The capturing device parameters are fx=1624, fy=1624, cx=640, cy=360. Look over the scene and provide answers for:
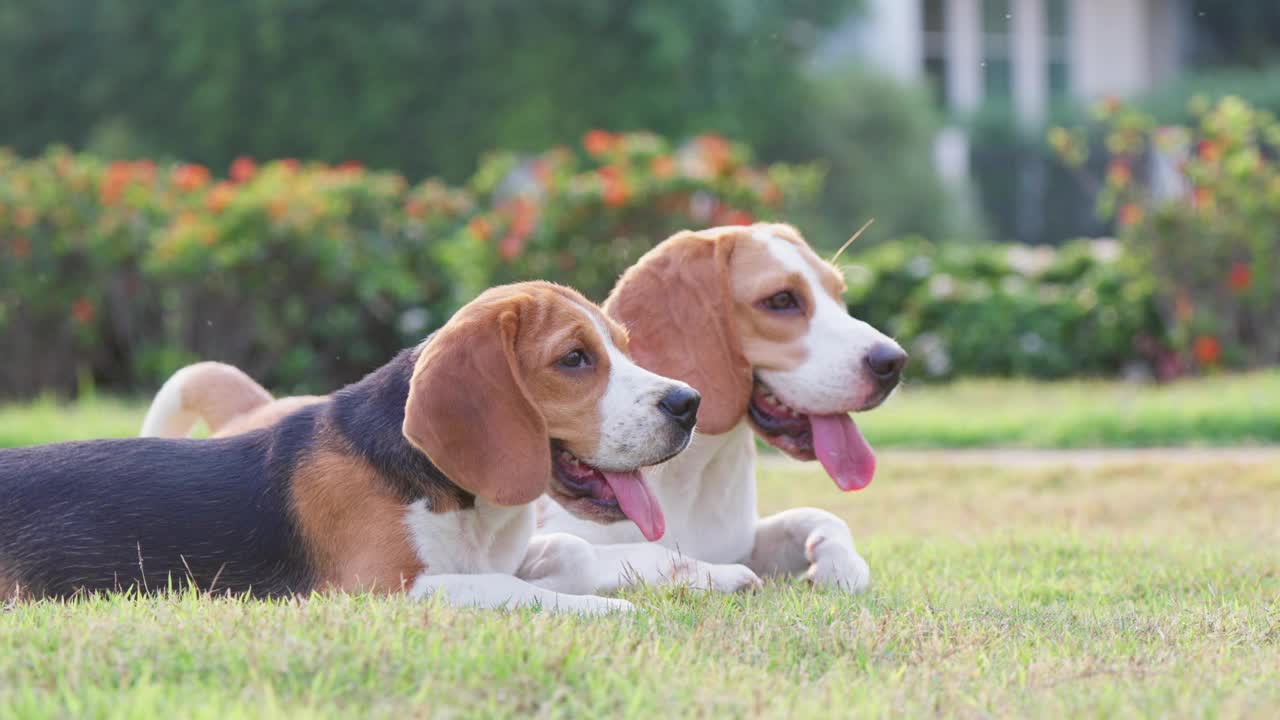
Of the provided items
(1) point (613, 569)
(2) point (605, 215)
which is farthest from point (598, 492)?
(2) point (605, 215)

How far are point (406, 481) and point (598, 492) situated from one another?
0.57m

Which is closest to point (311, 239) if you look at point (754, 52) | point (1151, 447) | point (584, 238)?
point (584, 238)

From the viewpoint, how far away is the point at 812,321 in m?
5.48

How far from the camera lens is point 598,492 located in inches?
191

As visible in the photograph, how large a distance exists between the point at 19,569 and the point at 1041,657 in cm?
299

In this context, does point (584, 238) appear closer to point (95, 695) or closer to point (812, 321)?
point (812, 321)

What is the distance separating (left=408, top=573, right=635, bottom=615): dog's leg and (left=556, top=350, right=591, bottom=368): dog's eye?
63cm

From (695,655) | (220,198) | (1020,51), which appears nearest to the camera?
(695,655)

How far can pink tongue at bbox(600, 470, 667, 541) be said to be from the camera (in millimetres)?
4812

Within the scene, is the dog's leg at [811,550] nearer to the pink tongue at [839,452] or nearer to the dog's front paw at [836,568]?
the dog's front paw at [836,568]

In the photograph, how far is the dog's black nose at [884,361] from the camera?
534 cm

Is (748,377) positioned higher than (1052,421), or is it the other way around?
(748,377)

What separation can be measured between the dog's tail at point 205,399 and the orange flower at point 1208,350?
968 cm

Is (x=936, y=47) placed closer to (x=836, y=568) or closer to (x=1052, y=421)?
(x=1052, y=421)
